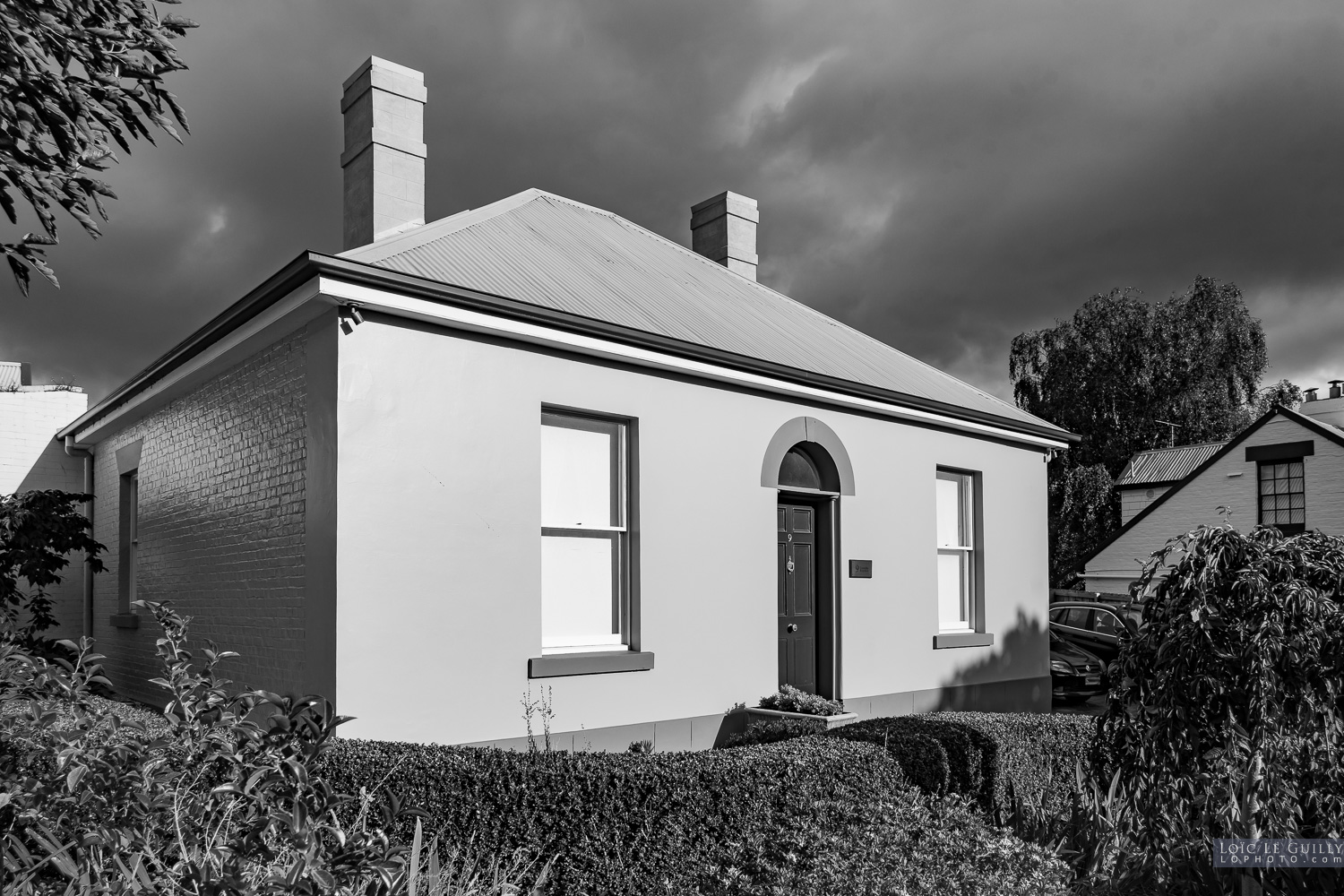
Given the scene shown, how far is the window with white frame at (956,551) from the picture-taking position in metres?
11.9

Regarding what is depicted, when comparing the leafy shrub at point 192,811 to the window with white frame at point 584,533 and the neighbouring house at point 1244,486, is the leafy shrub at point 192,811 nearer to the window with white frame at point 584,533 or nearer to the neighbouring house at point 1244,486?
the window with white frame at point 584,533

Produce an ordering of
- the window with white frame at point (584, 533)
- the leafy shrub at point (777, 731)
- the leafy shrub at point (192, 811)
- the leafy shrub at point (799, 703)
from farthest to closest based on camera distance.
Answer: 1. the leafy shrub at point (799, 703)
2. the window with white frame at point (584, 533)
3. the leafy shrub at point (777, 731)
4. the leafy shrub at point (192, 811)

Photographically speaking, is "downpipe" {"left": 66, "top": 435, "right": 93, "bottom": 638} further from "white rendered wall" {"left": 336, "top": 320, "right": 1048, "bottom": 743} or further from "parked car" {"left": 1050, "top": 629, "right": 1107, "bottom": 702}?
"parked car" {"left": 1050, "top": 629, "right": 1107, "bottom": 702}

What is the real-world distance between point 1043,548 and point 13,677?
11.4m

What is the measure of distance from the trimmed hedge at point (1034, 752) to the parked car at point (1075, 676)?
24.4 ft

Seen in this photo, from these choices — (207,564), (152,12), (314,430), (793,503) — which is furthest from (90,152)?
(793,503)

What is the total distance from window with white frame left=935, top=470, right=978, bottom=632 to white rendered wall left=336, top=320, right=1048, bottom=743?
2.05 feet

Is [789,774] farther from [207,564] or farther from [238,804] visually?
[207,564]

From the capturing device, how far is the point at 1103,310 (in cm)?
3478

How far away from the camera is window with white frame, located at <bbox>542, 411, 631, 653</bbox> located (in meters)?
8.12

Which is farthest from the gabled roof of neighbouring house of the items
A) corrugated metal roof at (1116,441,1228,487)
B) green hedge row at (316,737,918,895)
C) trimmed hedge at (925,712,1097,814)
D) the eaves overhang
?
green hedge row at (316,737,918,895)

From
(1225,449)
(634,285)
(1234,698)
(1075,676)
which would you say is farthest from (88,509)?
(1225,449)

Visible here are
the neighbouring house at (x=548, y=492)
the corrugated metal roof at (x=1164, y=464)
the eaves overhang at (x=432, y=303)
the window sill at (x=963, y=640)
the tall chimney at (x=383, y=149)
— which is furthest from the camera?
the corrugated metal roof at (x=1164, y=464)

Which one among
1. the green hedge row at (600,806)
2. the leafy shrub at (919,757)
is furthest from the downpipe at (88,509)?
the leafy shrub at (919,757)
